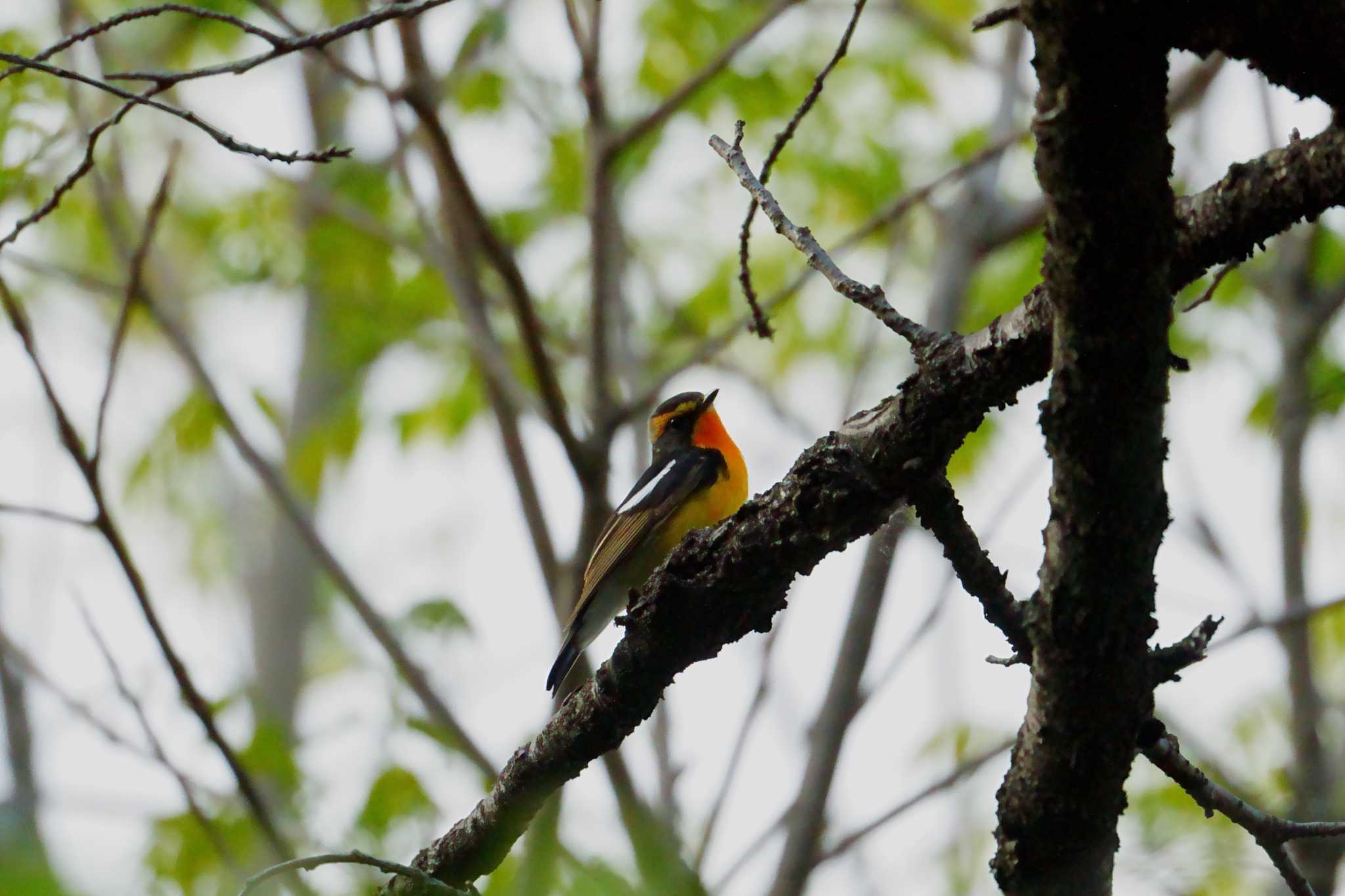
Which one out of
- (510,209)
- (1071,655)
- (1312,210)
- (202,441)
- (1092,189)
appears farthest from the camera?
(510,209)

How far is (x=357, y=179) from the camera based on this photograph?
856 centimetres

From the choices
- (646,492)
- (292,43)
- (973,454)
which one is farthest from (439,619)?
(292,43)

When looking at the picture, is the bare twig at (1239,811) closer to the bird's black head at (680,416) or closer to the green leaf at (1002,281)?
the bird's black head at (680,416)

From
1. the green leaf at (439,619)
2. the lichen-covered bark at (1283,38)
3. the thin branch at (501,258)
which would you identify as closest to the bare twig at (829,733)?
the thin branch at (501,258)

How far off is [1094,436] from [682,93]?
4.29m

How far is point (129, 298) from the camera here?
4.52m

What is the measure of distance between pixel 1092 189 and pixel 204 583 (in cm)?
1619

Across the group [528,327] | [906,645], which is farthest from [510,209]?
[906,645]

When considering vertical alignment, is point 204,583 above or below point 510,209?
above

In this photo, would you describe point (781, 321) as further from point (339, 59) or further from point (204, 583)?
point (204, 583)

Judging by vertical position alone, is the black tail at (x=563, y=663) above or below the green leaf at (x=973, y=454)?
below

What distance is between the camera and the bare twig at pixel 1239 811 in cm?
225

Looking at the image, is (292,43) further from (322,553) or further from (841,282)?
(322,553)

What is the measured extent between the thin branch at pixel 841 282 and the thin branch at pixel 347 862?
1.39m
